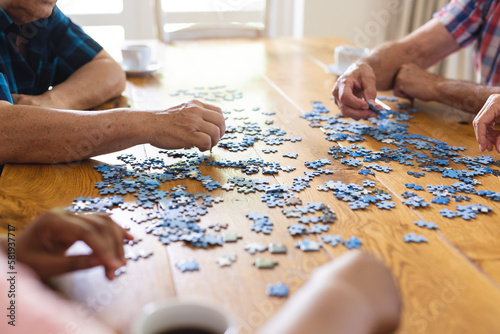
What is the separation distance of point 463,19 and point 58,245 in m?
2.00

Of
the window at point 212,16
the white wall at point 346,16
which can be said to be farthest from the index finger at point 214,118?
the white wall at point 346,16

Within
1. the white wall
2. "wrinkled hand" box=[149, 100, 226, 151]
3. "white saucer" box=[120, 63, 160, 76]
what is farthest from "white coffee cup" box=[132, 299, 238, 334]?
the white wall

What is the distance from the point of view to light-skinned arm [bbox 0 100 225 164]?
4.65 feet

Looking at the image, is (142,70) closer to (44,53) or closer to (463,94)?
(44,53)

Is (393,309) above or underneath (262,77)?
above

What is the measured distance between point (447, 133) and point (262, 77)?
3.09 feet

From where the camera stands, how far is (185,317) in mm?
688

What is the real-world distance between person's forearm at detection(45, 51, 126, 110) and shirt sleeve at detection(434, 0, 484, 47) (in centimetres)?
146

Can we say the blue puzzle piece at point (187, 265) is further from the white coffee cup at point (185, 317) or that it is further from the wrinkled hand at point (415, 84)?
the wrinkled hand at point (415, 84)

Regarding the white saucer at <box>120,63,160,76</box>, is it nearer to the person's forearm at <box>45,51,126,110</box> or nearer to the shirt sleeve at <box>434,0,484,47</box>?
the person's forearm at <box>45,51,126,110</box>

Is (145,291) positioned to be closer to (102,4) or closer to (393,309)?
(393,309)

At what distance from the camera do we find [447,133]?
1.74 metres

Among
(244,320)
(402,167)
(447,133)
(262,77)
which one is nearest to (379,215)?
→ (402,167)

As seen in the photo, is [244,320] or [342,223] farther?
[342,223]
